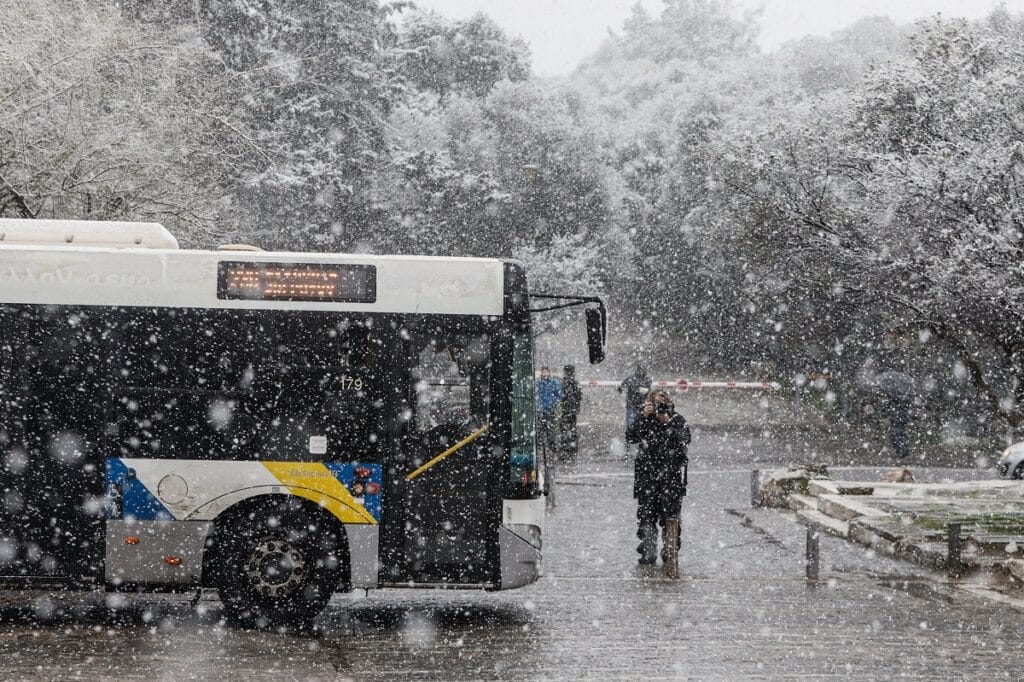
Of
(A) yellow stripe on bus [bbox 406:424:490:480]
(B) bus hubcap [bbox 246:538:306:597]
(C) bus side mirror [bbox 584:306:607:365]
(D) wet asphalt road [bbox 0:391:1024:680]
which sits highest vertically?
(C) bus side mirror [bbox 584:306:607:365]

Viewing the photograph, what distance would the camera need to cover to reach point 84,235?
9625mm

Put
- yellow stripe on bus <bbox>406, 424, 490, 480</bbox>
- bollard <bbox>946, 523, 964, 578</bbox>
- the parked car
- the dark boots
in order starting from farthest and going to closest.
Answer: the parked car, the dark boots, bollard <bbox>946, 523, 964, 578</bbox>, yellow stripe on bus <bbox>406, 424, 490, 480</bbox>

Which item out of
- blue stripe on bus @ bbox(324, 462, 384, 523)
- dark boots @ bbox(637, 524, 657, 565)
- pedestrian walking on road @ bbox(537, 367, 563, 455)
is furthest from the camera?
pedestrian walking on road @ bbox(537, 367, 563, 455)

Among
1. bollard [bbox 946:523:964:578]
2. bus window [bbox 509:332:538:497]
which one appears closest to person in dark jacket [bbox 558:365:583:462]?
bollard [bbox 946:523:964:578]

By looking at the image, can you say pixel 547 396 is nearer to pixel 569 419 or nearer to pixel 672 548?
pixel 569 419

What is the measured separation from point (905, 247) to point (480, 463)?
17821mm

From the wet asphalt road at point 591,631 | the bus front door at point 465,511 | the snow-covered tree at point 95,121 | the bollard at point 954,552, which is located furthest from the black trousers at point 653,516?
the snow-covered tree at point 95,121

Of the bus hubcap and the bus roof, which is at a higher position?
the bus roof

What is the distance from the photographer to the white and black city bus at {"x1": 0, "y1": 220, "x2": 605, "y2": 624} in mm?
9109

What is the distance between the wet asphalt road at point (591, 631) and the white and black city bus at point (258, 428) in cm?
51

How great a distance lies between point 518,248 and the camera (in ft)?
143

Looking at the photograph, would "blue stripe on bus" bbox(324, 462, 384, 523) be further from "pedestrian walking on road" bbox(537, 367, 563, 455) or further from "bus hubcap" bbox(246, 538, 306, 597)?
"pedestrian walking on road" bbox(537, 367, 563, 455)

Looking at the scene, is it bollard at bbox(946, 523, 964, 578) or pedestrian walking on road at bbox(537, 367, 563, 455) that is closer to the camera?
bollard at bbox(946, 523, 964, 578)

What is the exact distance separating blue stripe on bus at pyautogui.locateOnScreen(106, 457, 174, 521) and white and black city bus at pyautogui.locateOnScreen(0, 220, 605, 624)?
0.01 m
